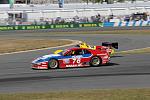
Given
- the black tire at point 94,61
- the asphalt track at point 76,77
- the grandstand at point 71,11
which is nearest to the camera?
the asphalt track at point 76,77

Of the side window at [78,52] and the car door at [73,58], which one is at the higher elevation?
the side window at [78,52]

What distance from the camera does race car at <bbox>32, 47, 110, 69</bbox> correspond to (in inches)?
1021

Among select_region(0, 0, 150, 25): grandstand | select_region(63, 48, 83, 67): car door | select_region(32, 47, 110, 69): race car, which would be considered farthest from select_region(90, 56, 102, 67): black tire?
select_region(0, 0, 150, 25): grandstand

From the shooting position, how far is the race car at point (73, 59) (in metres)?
25.9

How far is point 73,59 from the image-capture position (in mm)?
26188

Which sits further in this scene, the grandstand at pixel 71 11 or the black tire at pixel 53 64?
the grandstand at pixel 71 11

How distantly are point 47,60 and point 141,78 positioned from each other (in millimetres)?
6818

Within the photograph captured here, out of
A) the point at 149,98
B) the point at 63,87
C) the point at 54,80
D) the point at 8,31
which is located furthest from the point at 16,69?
the point at 8,31

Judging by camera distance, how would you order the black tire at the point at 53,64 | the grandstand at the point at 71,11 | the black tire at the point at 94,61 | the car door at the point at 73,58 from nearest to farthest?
the black tire at the point at 53,64 → the car door at the point at 73,58 → the black tire at the point at 94,61 → the grandstand at the point at 71,11

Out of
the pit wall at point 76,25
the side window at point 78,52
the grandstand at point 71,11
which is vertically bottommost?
the pit wall at point 76,25

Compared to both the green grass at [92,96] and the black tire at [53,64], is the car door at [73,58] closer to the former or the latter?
the black tire at [53,64]

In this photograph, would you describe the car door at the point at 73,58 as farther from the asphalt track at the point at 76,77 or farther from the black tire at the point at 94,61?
the black tire at the point at 94,61

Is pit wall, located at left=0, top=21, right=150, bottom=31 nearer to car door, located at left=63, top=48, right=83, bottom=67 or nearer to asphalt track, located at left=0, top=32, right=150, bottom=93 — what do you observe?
asphalt track, located at left=0, top=32, right=150, bottom=93

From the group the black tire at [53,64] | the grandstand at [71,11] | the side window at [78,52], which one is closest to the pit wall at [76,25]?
the grandstand at [71,11]
